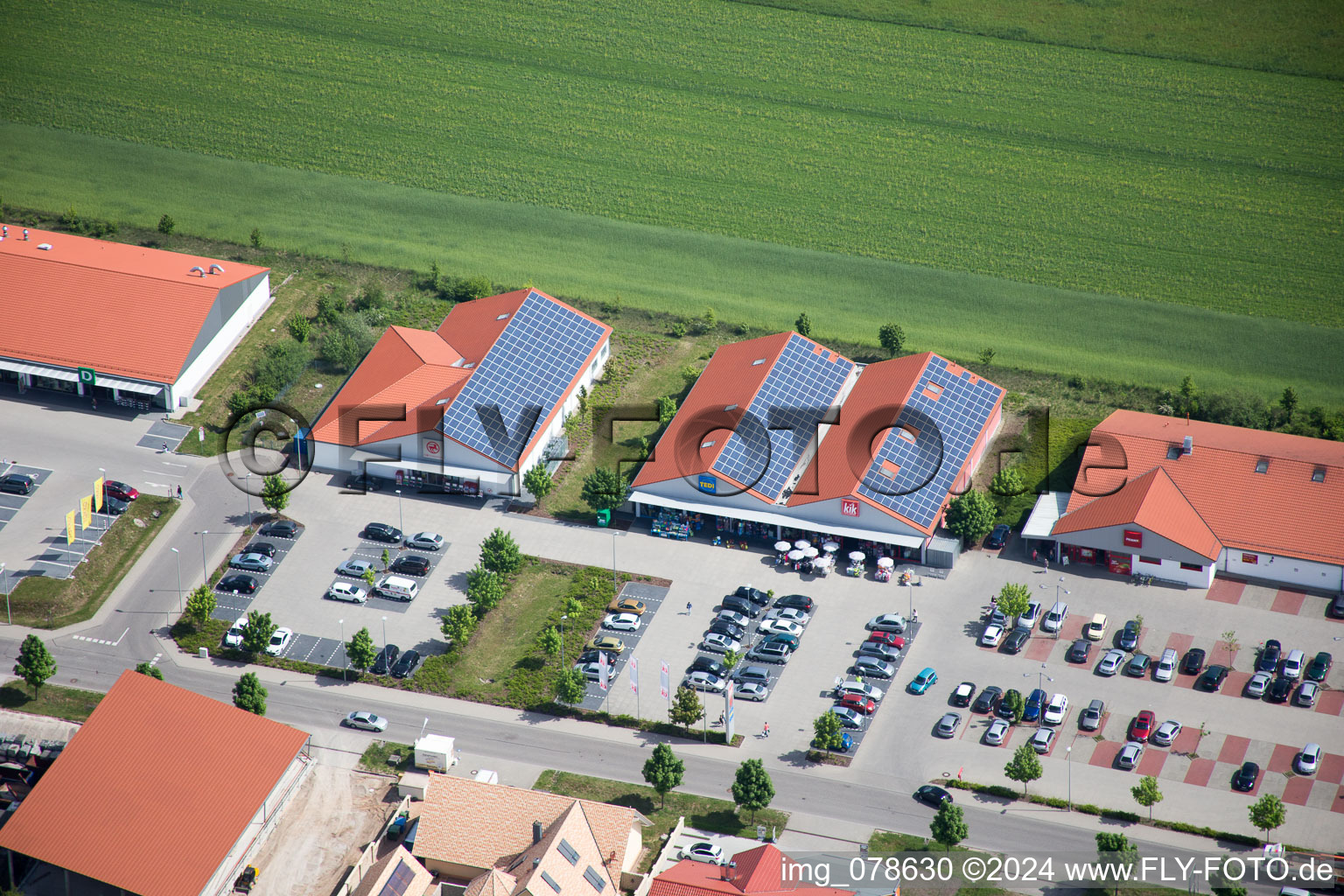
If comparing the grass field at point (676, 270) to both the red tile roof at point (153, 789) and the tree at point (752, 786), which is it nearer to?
the tree at point (752, 786)

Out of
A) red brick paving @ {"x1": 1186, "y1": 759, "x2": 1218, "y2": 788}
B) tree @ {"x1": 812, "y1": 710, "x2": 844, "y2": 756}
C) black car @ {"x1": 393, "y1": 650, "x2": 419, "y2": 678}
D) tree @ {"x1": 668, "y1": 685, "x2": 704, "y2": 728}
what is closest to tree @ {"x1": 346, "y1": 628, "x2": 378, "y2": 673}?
black car @ {"x1": 393, "y1": 650, "x2": 419, "y2": 678}

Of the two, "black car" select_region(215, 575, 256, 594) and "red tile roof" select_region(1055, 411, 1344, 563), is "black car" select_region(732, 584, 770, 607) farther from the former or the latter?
"black car" select_region(215, 575, 256, 594)

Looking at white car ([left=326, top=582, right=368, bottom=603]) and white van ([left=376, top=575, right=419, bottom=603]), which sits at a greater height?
white van ([left=376, top=575, right=419, bottom=603])

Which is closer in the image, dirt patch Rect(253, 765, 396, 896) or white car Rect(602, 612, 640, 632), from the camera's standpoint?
dirt patch Rect(253, 765, 396, 896)

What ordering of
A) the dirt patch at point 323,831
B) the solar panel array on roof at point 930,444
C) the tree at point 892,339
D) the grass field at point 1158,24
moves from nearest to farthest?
1. the dirt patch at point 323,831
2. the solar panel array on roof at point 930,444
3. the tree at point 892,339
4. the grass field at point 1158,24

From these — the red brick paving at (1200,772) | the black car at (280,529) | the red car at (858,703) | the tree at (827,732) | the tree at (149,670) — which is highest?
the red brick paving at (1200,772)

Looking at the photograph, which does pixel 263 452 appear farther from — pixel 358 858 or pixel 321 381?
pixel 358 858

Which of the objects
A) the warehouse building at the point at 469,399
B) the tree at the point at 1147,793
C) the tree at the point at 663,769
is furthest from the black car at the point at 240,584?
the tree at the point at 1147,793
